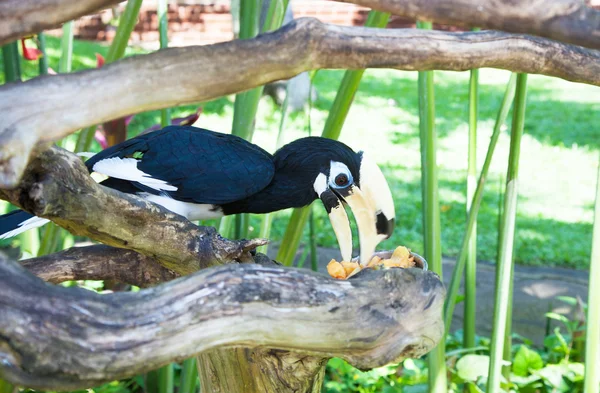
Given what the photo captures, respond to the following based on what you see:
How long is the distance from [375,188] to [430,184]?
121 millimetres

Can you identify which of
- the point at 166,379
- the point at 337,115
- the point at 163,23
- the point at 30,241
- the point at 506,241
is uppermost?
the point at 163,23

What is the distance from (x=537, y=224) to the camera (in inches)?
118

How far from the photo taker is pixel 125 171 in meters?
1.28

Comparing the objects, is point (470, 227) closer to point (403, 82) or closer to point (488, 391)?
point (488, 391)

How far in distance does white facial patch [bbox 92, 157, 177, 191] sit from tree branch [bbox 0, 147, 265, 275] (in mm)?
272

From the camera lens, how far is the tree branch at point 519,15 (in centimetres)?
55

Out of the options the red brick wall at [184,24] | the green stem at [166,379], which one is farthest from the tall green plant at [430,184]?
the red brick wall at [184,24]

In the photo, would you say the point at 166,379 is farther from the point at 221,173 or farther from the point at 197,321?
the point at 197,321

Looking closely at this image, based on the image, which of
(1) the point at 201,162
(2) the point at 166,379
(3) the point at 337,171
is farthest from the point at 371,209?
(2) the point at 166,379

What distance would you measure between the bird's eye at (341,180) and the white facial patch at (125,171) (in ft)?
1.07

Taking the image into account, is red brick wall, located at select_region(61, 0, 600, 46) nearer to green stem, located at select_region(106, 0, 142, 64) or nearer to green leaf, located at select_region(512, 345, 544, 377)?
green leaf, located at select_region(512, 345, 544, 377)

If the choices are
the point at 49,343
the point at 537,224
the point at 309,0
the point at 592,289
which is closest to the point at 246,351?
the point at 49,343

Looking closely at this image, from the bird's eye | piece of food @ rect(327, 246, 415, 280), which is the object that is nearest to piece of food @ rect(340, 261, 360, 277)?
piece of food @ rect(327, 246, 415, 280)

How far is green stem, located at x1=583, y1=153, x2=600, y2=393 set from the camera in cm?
116
